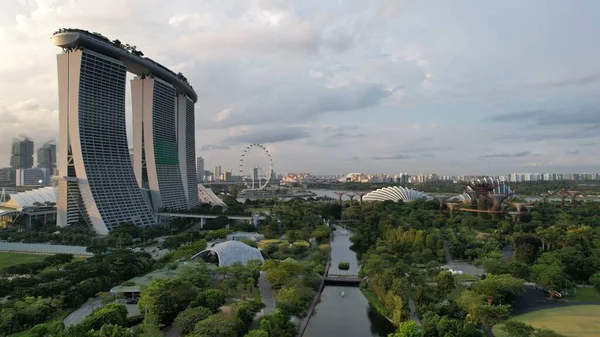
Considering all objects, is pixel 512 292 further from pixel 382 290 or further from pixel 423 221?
pixel 423 221

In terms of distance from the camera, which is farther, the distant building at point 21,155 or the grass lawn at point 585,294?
the distant building at point 21,155

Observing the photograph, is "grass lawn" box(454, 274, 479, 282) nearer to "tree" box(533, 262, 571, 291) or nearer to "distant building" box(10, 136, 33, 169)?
"tree" box(533, 262, 571, 291)

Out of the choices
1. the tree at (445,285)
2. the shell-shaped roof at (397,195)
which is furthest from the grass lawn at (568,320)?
the shell-shaped roof at (397,195)

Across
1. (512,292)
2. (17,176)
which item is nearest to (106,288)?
(512,292)

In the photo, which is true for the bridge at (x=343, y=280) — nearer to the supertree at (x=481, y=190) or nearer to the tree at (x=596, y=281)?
the tree at (x=596, y=281)

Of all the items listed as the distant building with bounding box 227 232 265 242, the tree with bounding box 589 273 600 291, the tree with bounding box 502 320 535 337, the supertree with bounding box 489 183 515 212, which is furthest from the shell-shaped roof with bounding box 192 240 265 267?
the supertree with bounding box 489 183 515 212

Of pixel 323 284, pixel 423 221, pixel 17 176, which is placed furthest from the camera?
pixel 17 176
